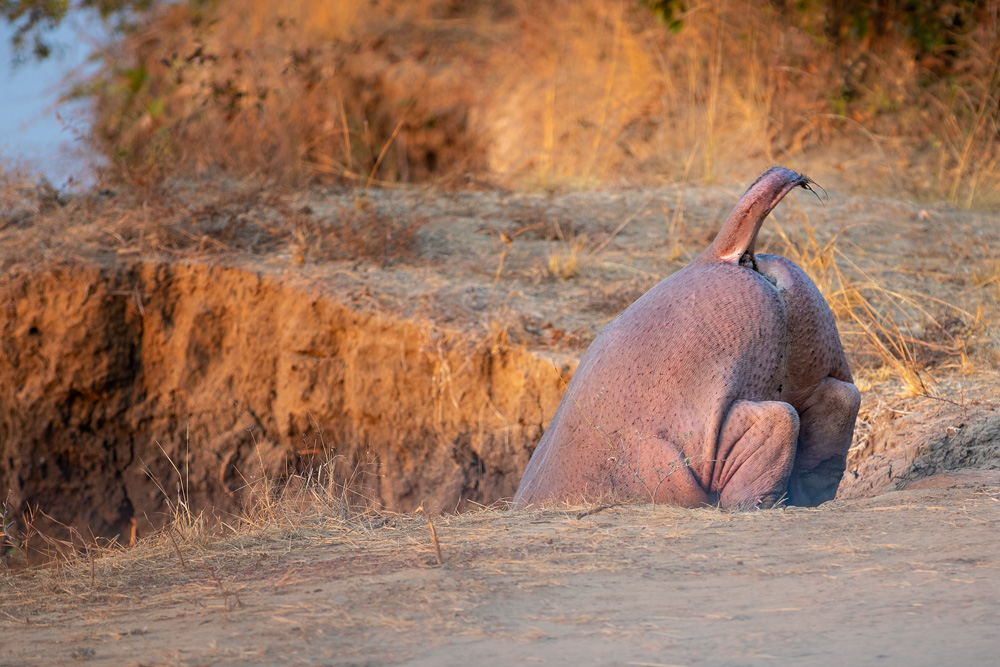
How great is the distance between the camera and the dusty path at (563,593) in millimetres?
1720

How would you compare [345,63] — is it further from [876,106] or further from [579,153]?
[876,106]

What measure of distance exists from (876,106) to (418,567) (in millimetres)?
7983

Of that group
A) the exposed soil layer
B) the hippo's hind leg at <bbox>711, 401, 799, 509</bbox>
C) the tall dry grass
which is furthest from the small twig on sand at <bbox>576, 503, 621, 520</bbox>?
the tall dry grass

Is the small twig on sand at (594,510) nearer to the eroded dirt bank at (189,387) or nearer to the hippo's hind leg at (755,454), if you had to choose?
the hippo's hind leg at (755,454)

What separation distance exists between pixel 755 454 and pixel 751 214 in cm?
67

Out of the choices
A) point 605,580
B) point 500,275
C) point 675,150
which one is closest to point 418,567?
point 605,580

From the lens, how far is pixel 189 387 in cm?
609

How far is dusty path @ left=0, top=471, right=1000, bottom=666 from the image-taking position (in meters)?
1.72

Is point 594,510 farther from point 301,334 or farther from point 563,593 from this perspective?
point 301,334

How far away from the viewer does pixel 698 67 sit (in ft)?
31.7

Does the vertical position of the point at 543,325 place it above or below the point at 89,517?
above

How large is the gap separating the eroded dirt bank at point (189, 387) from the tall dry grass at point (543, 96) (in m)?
1.02

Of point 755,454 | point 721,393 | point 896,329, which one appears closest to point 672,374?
point 721,393

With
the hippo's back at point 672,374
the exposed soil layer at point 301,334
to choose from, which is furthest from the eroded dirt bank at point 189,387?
the hippo's back at point 672,374
